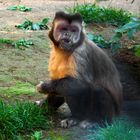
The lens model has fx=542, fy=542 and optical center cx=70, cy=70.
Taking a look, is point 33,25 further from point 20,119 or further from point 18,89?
point 20,119

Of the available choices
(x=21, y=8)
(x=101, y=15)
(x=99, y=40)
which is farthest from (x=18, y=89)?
(x=21, y=8)

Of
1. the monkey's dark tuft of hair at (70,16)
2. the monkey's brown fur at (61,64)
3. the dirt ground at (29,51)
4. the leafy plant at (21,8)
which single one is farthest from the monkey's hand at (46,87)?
Result: the leafy plant at (21,8)

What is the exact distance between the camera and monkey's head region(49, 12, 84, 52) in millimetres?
5898

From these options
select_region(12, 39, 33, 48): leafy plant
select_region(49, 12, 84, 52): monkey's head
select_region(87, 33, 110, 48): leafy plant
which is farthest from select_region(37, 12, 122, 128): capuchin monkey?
select_region(12, 39, 33, 48): leafy plant

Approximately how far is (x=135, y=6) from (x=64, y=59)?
7.08 meters

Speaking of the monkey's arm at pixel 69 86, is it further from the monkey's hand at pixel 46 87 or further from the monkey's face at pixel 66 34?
the monkey's face at pixel 66 34

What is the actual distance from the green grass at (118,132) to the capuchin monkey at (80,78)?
38cm

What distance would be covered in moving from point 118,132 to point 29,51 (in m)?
3.92

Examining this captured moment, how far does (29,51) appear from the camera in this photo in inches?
353

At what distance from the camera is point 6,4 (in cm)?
1293

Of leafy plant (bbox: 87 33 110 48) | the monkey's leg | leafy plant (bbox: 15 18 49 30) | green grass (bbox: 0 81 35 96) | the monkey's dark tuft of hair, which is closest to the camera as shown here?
the monkey's leg

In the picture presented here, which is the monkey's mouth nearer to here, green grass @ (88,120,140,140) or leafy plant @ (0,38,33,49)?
green grass @ (88,120,140,140)

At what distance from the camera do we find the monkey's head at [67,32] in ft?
19.4

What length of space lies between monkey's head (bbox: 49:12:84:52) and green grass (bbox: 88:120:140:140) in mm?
998
